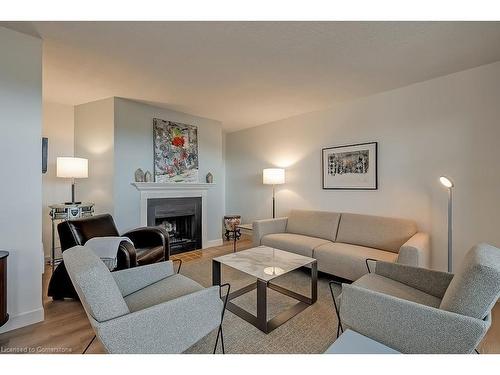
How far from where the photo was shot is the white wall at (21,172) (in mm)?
1788

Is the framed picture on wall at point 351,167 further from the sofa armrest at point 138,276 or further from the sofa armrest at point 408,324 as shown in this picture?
the sofa armrest at point 138,276

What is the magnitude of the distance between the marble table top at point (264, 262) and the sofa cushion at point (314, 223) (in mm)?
1018

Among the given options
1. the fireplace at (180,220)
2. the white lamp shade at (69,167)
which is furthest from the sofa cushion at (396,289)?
the white lamp shade at (69,167)

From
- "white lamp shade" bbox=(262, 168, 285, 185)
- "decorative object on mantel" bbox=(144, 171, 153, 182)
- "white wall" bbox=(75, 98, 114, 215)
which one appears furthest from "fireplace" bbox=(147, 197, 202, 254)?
"white lamp shade" bbox=(262, 168, 285, 185)

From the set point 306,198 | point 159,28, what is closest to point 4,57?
point 159,28

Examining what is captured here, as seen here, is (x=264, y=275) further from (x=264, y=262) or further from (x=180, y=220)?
(x=180, y=220)

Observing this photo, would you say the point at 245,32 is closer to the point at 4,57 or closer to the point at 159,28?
the point at 159,28

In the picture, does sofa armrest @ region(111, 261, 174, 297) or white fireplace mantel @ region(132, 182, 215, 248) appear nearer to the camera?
sofa armrest @ region(111, 261, 174, 297)

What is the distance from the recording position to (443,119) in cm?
259

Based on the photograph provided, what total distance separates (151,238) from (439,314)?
277 centimetres

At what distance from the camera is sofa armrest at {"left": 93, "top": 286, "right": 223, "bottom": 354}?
3.52ft

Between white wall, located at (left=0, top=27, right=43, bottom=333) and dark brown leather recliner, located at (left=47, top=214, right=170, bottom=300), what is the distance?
0.31 meters

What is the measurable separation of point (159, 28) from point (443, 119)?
307cm

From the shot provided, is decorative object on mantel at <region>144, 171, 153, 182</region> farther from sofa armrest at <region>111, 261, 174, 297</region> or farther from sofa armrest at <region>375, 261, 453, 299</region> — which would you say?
sofa armrest at <region>375, 261, 453, 299</region>
